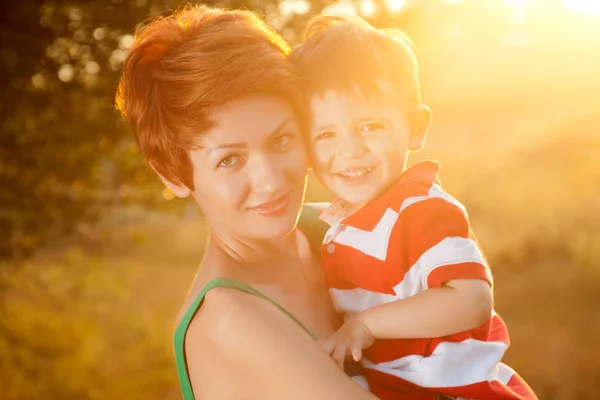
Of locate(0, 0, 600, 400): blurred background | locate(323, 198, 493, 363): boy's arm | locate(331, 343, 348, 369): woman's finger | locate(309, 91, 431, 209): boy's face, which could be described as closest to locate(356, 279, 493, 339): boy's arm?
locate(323, 198, 493, 363): boy's arm

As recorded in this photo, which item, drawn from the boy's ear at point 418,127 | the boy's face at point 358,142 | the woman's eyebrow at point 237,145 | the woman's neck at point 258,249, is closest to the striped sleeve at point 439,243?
the boy's face at point 358,142

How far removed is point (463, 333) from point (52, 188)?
3.70 m

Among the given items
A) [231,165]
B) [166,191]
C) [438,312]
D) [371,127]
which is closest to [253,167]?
[231,165]

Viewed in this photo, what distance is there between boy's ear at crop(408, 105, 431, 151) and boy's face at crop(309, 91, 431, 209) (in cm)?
3

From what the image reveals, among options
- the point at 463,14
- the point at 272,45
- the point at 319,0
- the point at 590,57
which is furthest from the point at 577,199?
the point at 272,45

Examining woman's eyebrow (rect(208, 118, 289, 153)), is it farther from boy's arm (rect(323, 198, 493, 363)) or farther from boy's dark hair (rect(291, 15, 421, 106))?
boy's arm (rect(323, 198, 493, 363))

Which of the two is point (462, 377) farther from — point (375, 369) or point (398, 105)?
point (398, 105)

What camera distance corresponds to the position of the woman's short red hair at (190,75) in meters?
1.90

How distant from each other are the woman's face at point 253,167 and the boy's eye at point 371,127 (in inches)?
7.3

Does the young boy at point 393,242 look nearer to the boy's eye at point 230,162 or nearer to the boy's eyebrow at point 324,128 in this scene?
the boy's eyebrow at point 324,128

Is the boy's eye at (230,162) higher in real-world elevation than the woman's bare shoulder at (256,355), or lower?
higher

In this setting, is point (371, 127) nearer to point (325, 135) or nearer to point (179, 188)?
point (325, 135)

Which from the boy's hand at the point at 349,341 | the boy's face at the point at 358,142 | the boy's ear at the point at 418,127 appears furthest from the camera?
the boy's ear at the point at 418,127

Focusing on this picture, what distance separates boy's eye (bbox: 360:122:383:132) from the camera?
6.75 feet
